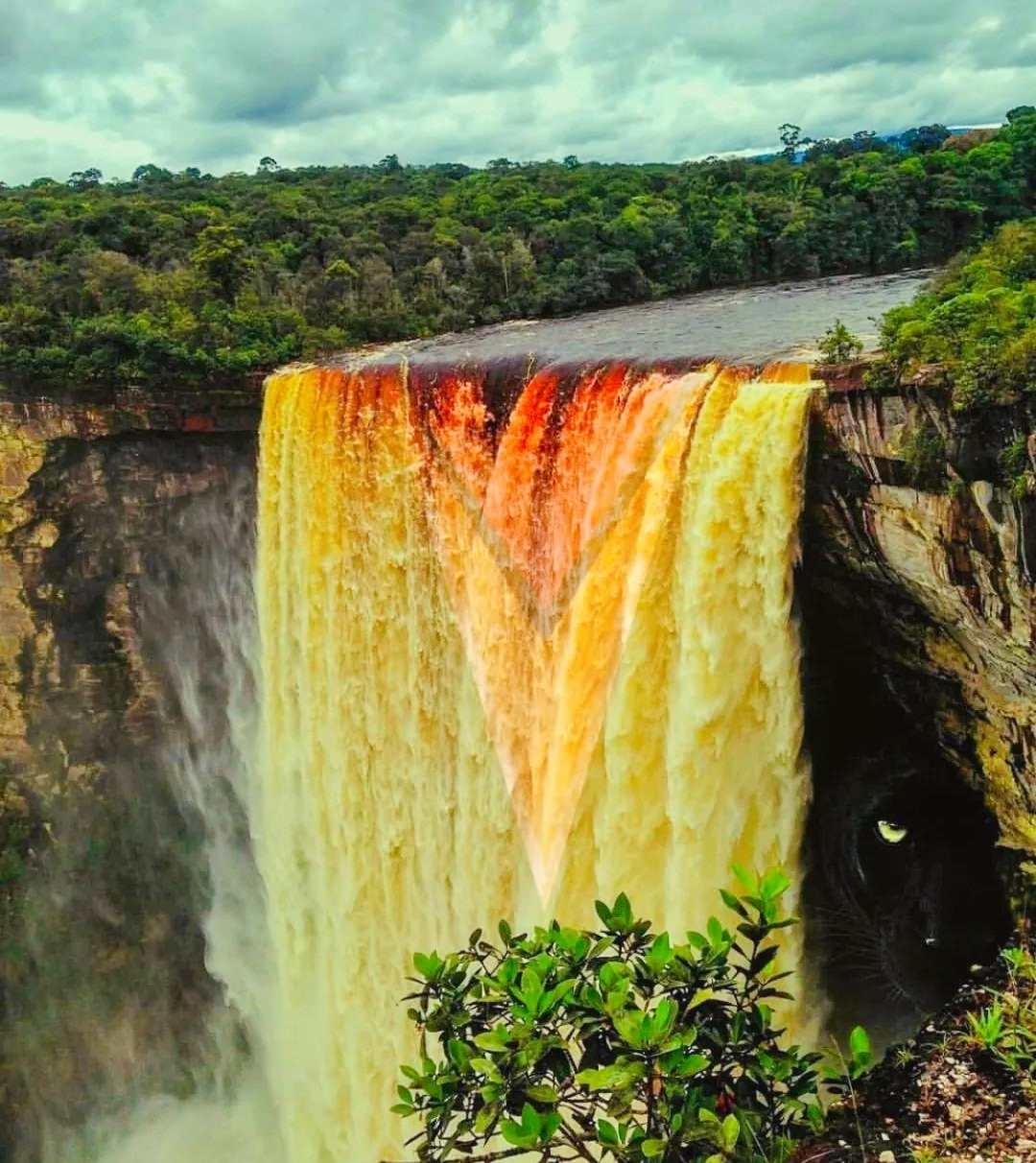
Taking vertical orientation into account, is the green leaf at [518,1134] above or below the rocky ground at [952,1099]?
above

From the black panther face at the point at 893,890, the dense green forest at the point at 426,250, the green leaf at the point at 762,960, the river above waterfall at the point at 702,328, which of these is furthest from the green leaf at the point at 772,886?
the dense green forest at the point at 426,250

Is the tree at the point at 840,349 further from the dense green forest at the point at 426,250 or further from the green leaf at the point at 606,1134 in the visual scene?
the dense green forest at the point at 426,250

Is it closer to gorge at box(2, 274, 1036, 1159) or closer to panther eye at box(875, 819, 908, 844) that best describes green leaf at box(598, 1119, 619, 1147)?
gorge at box(2, 274, 1036, 1159)

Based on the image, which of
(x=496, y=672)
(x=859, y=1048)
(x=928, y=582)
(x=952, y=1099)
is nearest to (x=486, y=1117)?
(x=859, y=1048)

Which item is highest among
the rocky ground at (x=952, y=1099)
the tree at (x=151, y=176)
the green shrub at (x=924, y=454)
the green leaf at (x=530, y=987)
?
the tree at (x=151, y=176)

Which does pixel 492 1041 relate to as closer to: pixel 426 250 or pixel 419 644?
pixel 419 644

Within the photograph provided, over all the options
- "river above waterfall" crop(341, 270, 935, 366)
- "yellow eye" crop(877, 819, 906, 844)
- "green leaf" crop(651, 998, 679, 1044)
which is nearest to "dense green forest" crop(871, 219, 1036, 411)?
"river above waterfall" crop(341, 270, 935, 366)

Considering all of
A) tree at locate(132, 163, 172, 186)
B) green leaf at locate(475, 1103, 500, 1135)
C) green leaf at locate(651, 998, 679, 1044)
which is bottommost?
green leaf at locate(475, 1103, 500, 1135)

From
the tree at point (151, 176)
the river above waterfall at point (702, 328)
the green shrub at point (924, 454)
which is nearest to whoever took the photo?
the green shrub at point (924, 454)
